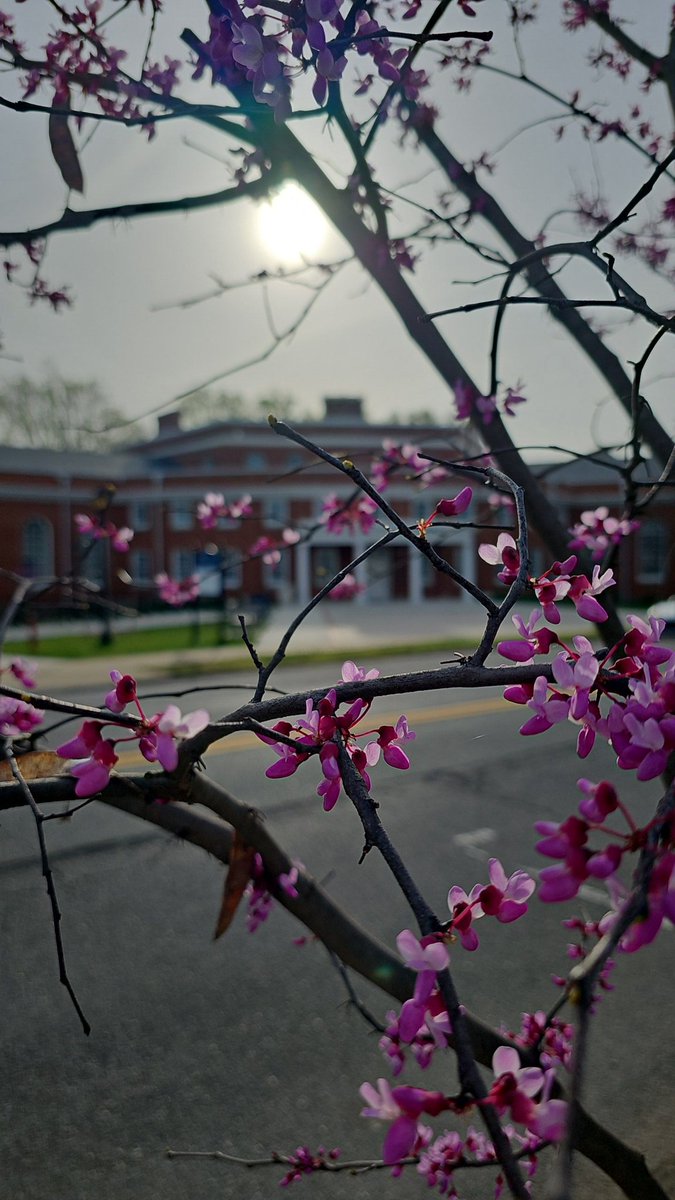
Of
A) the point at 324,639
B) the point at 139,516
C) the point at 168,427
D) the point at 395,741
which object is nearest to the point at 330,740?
the point at 395,741

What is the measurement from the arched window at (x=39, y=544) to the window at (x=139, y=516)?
3.34 m

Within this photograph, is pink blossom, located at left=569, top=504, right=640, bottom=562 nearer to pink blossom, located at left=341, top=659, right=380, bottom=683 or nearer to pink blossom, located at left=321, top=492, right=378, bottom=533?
pink blossom, located at left=321, top=492, right=378, bottom=533

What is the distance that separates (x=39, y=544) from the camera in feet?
98.5

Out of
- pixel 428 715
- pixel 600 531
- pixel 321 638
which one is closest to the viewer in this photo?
pixel 600 531

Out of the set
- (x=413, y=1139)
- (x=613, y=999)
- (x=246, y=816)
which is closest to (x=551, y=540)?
(x=246, y=816)

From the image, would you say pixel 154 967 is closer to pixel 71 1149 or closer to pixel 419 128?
pixel 71 1149

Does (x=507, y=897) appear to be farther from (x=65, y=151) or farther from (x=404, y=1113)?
(x=65, y=151)

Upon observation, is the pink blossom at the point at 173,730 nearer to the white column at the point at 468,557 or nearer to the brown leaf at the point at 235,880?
the brown leaf at the point at 235,880

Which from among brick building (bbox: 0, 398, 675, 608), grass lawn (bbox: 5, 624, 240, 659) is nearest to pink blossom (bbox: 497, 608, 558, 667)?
grass lawn (bbox: 5, 624, 240, 659)

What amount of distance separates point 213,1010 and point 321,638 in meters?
14.5

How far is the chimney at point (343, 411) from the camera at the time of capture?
110 ft

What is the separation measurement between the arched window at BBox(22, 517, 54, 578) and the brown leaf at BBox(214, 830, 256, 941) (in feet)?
98.0

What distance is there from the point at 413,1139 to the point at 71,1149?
2514 millimetres

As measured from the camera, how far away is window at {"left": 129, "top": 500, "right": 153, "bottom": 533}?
3159cm
